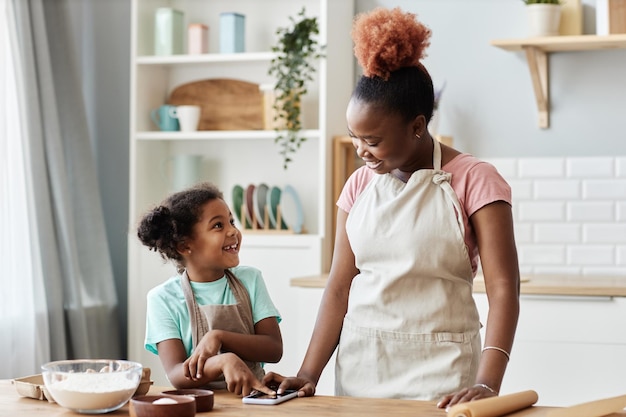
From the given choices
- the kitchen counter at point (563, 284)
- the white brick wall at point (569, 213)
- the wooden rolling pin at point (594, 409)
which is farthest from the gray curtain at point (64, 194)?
the wooden rolling pin at point (594, 409)

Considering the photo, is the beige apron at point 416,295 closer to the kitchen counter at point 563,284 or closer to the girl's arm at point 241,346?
the girl's arm at point 241,346

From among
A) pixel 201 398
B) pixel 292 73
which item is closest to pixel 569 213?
pixel 292 73

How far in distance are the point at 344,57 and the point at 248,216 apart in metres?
0.84

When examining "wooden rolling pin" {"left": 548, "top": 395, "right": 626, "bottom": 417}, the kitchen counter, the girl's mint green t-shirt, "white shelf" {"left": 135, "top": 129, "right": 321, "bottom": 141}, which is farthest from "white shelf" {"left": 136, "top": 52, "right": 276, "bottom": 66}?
"wooden rolling pin" {"left": 548, "top": 395, "right": 626, "bottom": 417}

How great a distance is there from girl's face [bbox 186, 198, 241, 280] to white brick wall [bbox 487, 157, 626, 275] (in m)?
2.14

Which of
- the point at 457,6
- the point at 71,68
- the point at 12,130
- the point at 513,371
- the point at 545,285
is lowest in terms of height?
the point at 513,371

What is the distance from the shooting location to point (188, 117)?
4188 mm

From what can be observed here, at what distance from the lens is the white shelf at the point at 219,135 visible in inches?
156

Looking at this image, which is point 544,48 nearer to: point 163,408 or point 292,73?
point 292,73

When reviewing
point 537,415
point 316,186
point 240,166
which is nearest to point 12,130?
point 240,166

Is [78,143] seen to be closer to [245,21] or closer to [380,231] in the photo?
[245,21]

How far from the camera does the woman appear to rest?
5.88 ft

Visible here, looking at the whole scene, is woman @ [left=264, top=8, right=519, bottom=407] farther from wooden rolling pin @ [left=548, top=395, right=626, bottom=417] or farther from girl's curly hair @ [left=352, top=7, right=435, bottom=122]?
wooden rolling pin @ [left=548, top=395, right=626, bottom=417]

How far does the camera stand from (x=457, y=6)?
13.4 ft
